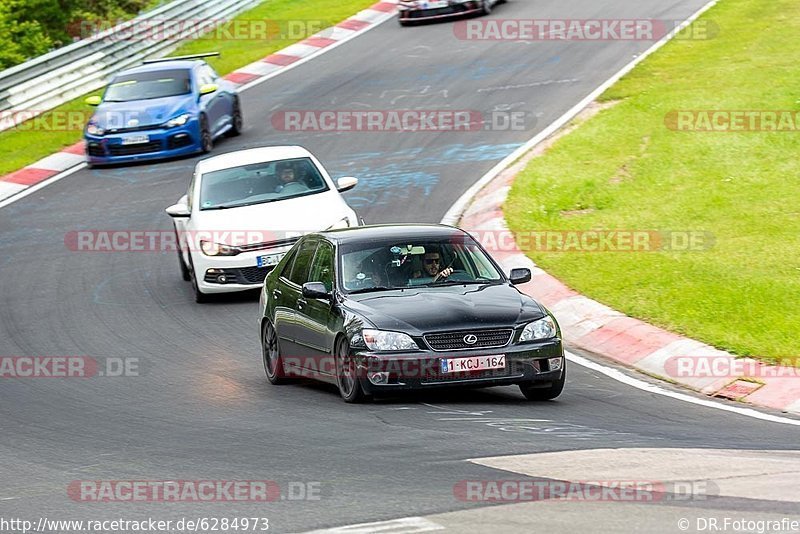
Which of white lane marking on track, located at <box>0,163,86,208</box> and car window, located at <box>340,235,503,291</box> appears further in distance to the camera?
white lane marking on track, located at <box>0,163,86,208</box>

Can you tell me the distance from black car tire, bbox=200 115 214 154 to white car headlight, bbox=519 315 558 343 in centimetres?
1527

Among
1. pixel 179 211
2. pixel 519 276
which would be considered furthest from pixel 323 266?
pixel 179 211

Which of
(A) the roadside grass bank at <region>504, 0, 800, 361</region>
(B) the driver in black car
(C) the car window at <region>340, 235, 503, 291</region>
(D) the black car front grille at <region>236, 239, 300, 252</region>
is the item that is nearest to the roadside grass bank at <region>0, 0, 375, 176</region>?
(A) the roadside grass bank at <region>504, 0, 800, 361</region>

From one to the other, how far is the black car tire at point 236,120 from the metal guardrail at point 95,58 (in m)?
4.99

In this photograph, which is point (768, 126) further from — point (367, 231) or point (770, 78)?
point (367, 231)

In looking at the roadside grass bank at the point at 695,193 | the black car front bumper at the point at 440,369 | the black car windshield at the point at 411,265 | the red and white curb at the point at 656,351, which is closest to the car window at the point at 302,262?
the black car windshield at the point at 411,265

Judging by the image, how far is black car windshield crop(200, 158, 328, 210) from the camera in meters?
17.2

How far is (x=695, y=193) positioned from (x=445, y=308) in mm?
8293

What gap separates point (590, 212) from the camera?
59.6 feet

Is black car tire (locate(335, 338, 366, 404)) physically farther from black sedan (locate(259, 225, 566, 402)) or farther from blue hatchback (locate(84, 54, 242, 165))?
blue hatchback (locate(84, 54, 242, 165))

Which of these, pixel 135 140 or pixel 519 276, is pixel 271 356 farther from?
pixel 135 140

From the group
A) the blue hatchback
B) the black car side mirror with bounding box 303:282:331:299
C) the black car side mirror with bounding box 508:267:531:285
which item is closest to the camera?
the black car side mirror with bounding box 303:282:331:299

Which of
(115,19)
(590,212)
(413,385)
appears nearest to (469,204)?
(590,212)

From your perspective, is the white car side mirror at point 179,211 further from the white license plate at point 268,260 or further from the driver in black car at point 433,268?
the driver in black car at point 433,268
